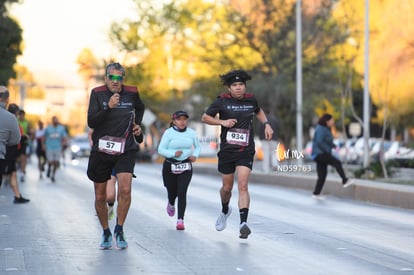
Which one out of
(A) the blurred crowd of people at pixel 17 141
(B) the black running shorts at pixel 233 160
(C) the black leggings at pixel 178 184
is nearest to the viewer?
(B) the black running shorts at pixel 233 160

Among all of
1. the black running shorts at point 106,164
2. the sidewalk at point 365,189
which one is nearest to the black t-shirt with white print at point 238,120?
the black running shorts at point 106,164

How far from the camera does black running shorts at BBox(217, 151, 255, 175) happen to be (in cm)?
1319

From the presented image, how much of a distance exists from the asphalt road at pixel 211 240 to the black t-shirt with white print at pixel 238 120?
3.64 feet

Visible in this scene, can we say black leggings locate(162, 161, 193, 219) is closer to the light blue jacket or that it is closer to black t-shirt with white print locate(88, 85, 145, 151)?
the light blue jacket

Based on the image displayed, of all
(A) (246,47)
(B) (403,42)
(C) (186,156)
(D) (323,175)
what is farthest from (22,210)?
(A) (246,47)

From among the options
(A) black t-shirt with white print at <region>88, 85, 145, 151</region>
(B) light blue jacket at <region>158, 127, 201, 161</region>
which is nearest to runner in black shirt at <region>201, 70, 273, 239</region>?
(A) black t-shirt with white print at <region>88, 85, 145, 151</region>

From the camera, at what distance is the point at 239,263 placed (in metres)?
10.7

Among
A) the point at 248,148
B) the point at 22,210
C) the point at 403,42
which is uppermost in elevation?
the point at 403,42

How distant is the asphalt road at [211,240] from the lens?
1047cm

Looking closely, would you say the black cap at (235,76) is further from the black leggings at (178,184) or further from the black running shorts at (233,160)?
the black leggings at (178,184)

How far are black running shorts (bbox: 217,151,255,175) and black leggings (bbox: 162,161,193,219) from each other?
149 cm

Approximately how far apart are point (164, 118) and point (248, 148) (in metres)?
56.8

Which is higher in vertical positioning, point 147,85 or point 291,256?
point 147,85

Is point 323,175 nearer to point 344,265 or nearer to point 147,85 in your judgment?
point 344,265
